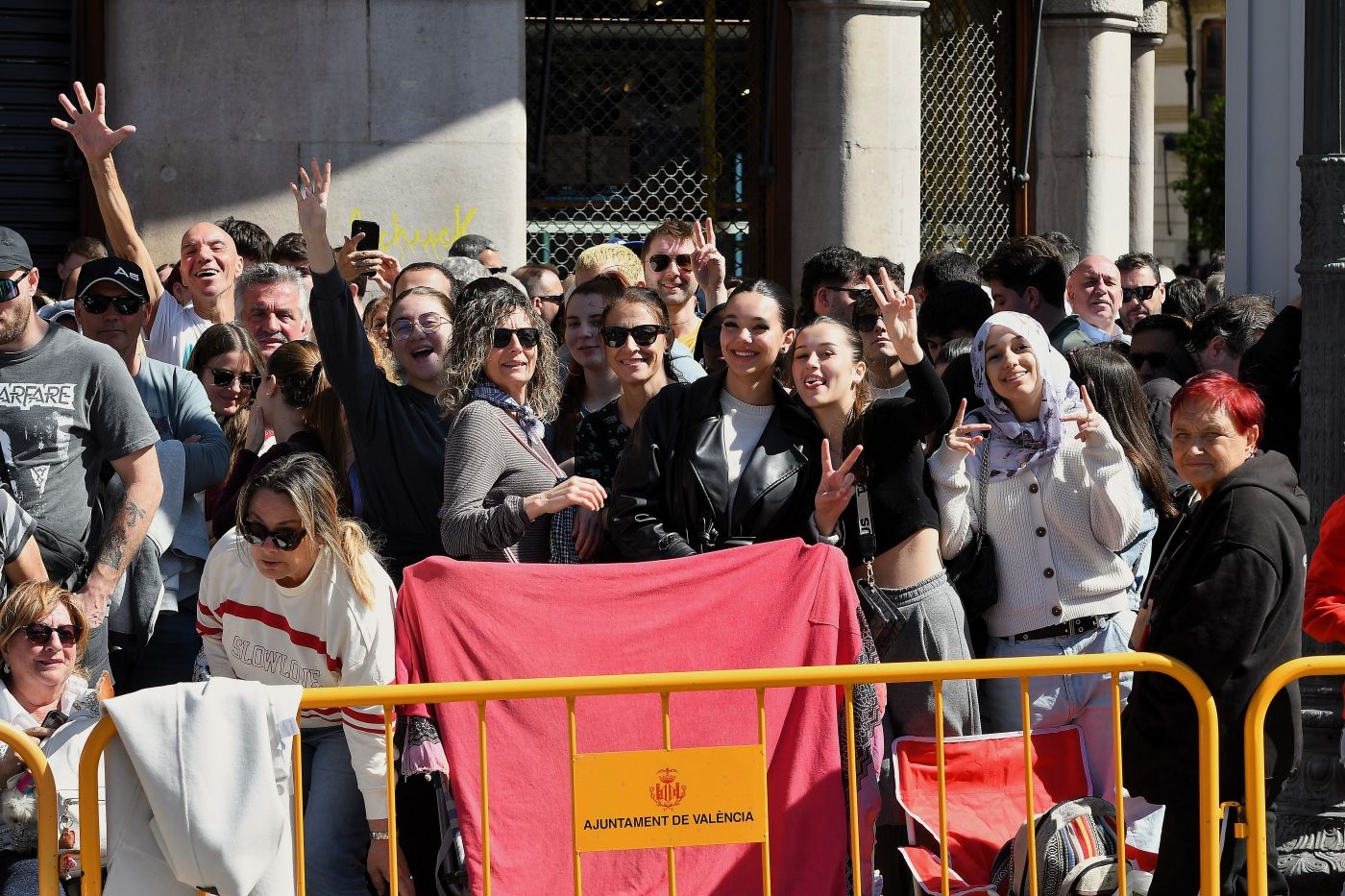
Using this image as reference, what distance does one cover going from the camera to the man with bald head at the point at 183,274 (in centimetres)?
803

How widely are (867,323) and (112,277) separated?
278 centimetres

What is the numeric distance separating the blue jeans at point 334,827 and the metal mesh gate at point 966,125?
28.0ft

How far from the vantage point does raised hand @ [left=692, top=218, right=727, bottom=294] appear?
823 centimetres

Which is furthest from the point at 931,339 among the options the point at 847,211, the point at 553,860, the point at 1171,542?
the point at 847,211

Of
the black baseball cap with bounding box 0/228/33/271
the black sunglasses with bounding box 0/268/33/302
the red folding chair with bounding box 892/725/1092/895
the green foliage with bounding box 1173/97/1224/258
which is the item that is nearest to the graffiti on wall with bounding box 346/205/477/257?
the black baseball cap with bounding box 0/228/33/271

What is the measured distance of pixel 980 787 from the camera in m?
5.73

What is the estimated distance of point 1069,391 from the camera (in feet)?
20.1

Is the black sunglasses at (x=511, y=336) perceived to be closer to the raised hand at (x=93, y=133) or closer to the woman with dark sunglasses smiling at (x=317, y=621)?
the woman with dark sunglasses smiling at (x=317, y=621)

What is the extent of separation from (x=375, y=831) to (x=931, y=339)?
3.24 metres

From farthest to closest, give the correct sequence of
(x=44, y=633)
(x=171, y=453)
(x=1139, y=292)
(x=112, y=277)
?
(x=1139, y=292) < (x=112, y=277) < (x=171, y=453) < (x=44, y=633)

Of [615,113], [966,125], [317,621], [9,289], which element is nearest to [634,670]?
[317,621]

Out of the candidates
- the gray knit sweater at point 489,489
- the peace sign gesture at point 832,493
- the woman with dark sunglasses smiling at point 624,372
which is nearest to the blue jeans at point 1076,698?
the peace sign gesture at point 832,493

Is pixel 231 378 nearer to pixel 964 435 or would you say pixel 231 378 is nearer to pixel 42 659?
pixel 42 659

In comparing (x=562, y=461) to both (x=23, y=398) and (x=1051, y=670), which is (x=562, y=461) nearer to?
(x=23, y=398)
